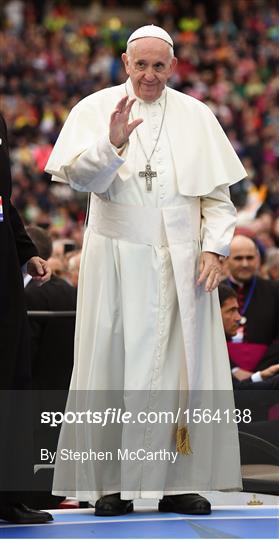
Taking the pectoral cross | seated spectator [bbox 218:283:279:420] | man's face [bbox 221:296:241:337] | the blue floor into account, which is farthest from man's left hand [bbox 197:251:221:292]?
man's face [bbox 221:296:241:337]

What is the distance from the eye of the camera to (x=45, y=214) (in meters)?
22.6

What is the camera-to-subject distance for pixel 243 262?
34.7 ft

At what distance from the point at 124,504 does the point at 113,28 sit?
92.4 feet

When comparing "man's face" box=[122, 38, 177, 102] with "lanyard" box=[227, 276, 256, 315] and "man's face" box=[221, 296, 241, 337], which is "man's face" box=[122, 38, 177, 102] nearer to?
"man's face" box=[221, 296, 241, 337]

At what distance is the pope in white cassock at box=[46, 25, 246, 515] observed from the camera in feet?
22.3

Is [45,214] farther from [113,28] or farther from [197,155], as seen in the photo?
[197,155]

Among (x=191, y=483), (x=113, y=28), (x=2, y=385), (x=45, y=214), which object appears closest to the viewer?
(x=2, y=385)

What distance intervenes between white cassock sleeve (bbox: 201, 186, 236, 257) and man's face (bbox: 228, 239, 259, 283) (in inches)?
135

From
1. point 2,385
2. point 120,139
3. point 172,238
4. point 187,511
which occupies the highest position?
point 120,139

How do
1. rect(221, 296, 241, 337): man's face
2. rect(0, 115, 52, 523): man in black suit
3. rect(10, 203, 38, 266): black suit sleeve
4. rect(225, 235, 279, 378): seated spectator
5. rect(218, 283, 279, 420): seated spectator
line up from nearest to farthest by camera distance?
rect(0, 115, 52, 523): man in black suit → rect(10, 203, 38, 266): black suit sleeve → rect(218, 283, 279, 420): seated spectator → rect(221, 296, 241, 337): man's face → rect(225, 235, 279, 378): seated spectator

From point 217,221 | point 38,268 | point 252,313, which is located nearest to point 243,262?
point 252,313

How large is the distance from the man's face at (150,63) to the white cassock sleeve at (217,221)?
60cm

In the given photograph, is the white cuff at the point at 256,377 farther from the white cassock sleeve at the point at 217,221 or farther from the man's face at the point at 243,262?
the white cassock sleeve at the point at 217,221

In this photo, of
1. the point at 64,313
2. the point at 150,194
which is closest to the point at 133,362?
the point at 150,194
